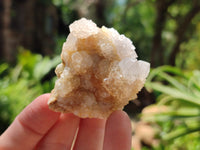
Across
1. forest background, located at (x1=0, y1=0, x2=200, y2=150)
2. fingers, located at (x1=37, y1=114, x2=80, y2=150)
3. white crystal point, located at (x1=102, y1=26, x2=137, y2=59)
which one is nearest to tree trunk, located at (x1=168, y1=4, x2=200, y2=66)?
forest background, located at (x1=0, y1=0, x2=200, y2=150)

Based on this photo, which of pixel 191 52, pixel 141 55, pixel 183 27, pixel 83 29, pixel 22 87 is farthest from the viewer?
pixel 191 52

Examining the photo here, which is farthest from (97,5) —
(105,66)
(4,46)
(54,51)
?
(105,66)

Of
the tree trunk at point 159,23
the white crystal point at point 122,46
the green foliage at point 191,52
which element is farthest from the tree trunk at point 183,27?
the white crystal point at point 122,46

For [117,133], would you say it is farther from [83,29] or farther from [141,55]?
[141,55]

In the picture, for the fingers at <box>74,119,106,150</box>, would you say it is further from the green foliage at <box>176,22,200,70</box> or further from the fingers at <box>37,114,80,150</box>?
the green foliage at <box>176,22,200,70</box>

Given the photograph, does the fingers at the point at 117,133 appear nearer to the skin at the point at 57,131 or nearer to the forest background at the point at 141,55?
the skin at the point at 57,131

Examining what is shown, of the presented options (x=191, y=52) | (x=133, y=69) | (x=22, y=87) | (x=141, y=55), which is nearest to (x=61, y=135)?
(x=133, y=69)
